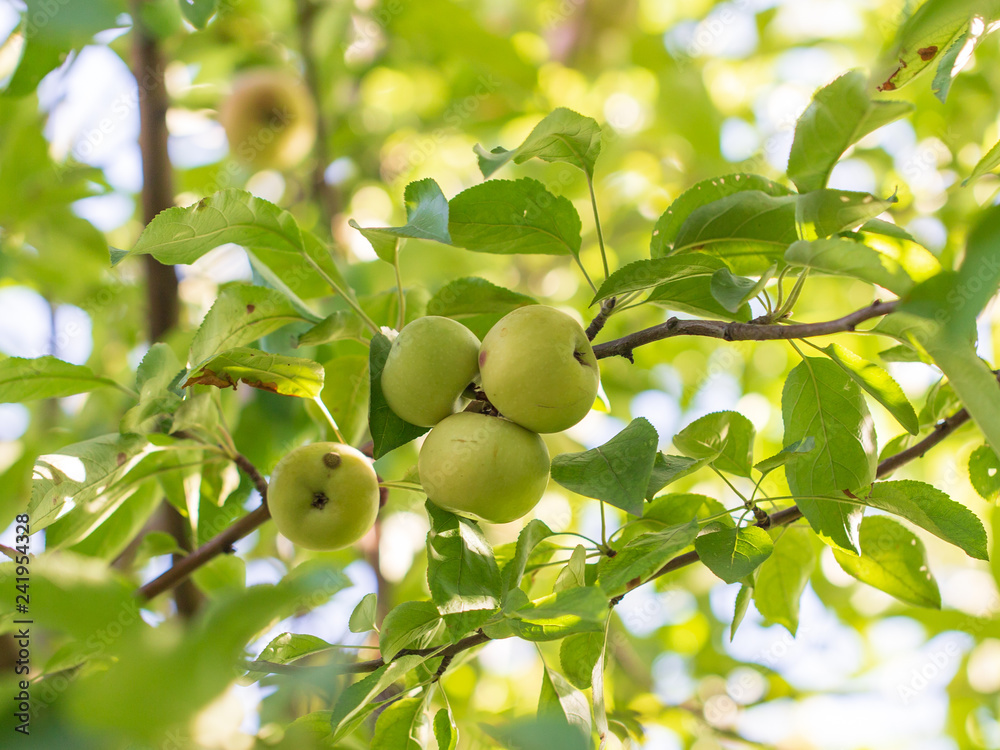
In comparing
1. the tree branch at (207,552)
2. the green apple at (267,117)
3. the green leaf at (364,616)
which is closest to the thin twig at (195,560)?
the tree branch at (207,552)

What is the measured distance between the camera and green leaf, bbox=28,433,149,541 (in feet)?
3.73

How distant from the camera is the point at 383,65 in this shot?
3.12m

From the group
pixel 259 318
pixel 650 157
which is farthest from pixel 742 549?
pixel 650 157

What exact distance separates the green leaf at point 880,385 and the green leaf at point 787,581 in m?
0.37

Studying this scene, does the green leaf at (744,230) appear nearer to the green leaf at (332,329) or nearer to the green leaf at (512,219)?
the green leaf at (512,219)

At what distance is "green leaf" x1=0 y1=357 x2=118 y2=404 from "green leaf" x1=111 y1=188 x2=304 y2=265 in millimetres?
365

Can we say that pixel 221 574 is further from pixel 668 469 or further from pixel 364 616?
pixel 668 469

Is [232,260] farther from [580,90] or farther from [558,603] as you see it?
[558,603]

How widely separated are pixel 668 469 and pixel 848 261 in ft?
1.09

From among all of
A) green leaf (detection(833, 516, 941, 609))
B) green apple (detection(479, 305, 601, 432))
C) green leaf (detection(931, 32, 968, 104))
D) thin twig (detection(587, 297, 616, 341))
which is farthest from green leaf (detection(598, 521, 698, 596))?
green leaf (detection(931, 32, 968, 104))

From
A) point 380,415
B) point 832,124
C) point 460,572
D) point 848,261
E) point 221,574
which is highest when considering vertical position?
point 832,124

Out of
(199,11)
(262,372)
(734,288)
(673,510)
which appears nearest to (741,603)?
(673,510)

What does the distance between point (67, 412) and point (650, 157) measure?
8.53ft

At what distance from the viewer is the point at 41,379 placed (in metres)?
1.38
